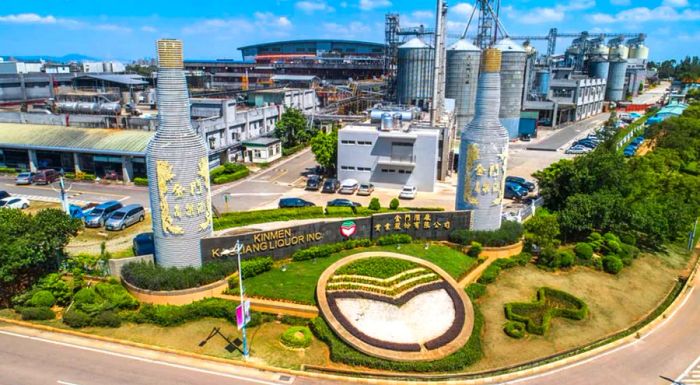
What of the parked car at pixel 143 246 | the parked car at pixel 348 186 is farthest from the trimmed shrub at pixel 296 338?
the parked car at pixel 348 186

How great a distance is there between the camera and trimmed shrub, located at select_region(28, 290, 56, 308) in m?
24.3

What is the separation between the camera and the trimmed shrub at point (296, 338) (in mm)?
21984

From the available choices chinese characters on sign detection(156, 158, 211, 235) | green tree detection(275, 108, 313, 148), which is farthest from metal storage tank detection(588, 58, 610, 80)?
chinese characters on sign detection(156, 158, 211, 235)

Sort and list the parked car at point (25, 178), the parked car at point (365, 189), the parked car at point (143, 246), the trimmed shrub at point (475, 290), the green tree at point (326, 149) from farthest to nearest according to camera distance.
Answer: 1. the green tree at point (326, 149)
2. the parked car at point (25, 178)
3. the parked car at point (365, 189)
4. the parked car at point (143, 246)
5. the trimmed shrub at point (475, 290)

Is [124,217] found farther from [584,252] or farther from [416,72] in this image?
[416,72]

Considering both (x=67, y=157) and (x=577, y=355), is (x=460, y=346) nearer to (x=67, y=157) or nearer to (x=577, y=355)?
(x=577, y=355)

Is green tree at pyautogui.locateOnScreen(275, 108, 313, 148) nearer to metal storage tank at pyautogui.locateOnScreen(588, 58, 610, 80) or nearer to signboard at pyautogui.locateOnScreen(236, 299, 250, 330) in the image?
signboard at pyautogui.locateOnScreen(236, 299, 250, 330)

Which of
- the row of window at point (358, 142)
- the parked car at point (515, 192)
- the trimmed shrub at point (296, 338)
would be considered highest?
the row of window at point (358, 142)

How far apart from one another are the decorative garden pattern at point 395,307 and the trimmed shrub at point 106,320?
10.3 m

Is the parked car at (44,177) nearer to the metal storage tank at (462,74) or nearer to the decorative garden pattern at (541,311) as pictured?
the decorative garden pattern at (541,311)

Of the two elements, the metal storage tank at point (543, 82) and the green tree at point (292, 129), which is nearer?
the green tree at point (292, 129)

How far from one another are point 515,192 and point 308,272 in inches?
1121

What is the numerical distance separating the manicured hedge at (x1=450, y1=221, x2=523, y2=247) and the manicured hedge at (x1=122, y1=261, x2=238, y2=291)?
50.9 feet

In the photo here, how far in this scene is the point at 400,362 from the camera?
20.8 meters
